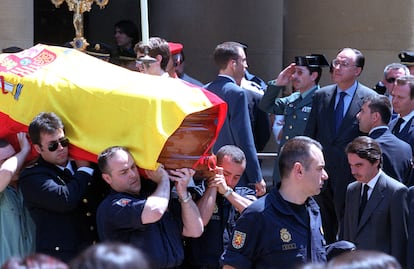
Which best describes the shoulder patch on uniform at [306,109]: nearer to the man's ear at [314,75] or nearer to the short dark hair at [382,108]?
the man's ear at [314,75]

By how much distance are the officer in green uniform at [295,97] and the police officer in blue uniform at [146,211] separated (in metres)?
3.03

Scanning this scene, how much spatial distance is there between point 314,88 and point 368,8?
2.64 metres

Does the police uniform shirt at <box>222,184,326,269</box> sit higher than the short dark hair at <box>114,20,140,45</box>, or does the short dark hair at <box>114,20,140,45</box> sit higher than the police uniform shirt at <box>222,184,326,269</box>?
the short dark hair at <box>114,20,140,45</box>

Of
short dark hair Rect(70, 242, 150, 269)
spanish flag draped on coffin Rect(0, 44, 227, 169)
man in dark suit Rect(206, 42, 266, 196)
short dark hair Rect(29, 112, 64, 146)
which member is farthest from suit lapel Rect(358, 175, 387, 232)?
short dark hair Rect(70, 242, 150, 269)

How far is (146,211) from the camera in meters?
5.07

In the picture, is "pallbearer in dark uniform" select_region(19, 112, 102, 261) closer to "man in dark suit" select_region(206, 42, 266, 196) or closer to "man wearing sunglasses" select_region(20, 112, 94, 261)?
"man wearing sunglasses" select_region(20, 112, 94, 261)

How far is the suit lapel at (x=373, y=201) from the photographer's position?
632cm

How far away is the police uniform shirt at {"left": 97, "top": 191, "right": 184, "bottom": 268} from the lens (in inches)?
200

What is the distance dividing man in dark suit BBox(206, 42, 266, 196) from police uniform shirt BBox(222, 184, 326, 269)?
2.45 meters

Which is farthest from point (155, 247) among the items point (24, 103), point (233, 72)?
point (233, 72)

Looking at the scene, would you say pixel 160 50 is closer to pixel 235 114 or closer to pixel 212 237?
pixel 235 114

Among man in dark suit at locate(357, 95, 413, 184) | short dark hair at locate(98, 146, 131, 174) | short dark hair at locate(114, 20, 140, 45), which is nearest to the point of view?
short dark hair at locate(98, 146, 131, 174)

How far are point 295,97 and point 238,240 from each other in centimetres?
388

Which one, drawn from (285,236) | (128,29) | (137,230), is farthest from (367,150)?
(128,29)
